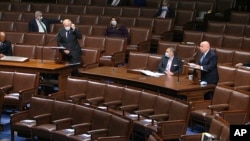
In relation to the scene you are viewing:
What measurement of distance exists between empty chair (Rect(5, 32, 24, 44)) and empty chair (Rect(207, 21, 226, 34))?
3406 mm

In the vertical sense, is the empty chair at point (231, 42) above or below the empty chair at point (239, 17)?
below

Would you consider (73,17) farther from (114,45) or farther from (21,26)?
(114,45)

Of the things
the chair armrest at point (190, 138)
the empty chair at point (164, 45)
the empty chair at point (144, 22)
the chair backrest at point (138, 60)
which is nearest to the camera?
the chair armrest at point (190, 138)

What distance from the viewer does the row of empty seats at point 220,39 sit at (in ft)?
29.1

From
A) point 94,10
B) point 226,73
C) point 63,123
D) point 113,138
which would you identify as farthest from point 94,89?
point 94,10

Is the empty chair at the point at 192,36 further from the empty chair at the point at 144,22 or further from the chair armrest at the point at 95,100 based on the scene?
the chair armrest at the point at 95,100

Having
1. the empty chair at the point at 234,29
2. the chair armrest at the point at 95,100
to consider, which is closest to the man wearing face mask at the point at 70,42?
the chair armrest at the point at 95,100

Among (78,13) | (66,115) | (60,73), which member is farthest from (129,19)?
(66,115)

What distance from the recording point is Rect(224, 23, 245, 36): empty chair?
379 inches

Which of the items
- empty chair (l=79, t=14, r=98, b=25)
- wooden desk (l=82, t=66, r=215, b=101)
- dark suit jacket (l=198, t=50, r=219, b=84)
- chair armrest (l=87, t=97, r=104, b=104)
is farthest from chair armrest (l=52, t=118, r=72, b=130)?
empty chair (l=79, t=14, r=98, b=25)

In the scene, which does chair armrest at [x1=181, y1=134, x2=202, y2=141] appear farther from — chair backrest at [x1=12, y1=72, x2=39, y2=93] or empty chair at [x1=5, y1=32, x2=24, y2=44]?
empty chair at [x1=5, y1=32, x2=24, y2=44]

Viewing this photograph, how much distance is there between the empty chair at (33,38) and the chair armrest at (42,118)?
3.22m

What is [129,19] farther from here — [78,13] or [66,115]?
[66,115]

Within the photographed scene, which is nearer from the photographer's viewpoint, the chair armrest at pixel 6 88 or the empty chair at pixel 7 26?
the chair armrest at pixel 6 88
